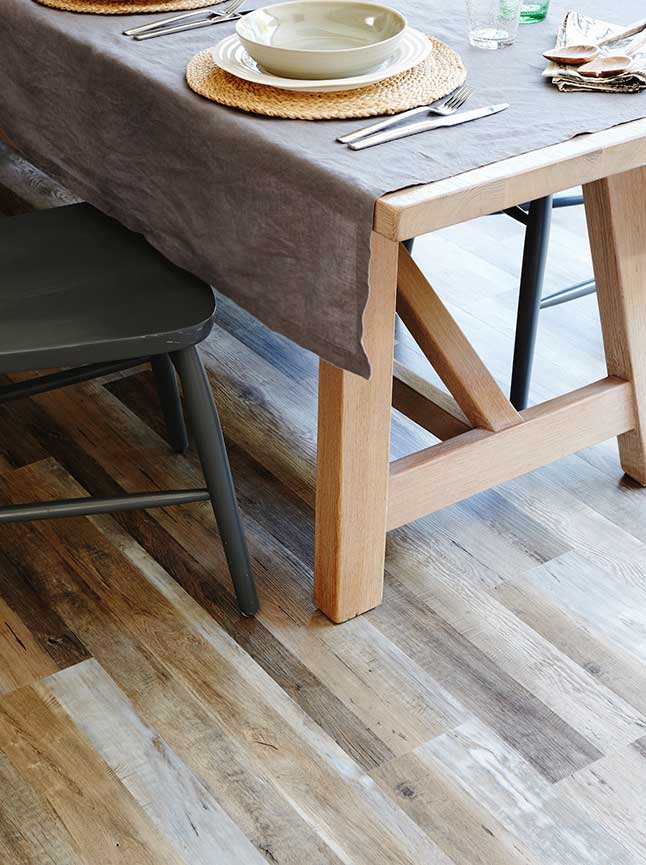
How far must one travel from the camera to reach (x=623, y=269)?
169 cm

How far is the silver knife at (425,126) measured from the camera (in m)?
1.26

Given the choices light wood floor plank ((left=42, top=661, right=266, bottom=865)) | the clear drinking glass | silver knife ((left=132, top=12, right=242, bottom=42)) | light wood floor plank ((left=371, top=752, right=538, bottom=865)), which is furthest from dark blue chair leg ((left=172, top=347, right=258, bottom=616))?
the clear drinking glass

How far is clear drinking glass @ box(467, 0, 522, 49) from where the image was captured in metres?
1.51

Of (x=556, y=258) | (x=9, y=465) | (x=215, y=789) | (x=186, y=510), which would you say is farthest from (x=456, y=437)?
(x=556, y=258)

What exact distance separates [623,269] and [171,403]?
81cm

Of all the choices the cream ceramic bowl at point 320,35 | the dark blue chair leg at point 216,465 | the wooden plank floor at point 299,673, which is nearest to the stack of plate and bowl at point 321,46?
the cream ceramic bowl at point 320,35

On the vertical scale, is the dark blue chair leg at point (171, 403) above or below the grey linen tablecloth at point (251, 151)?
below

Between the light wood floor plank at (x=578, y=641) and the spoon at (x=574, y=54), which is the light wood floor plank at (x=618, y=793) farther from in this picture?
the spoon at (x=574, y=54)

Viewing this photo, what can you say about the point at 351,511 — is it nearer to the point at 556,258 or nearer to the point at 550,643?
the point at 550,643

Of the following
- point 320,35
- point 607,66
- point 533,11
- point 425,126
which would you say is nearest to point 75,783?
point 425,126

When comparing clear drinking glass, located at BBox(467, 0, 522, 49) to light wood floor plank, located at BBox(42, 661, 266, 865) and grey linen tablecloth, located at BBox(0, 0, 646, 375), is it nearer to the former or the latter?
grey linen tablecloth, located at BBox(0, 0, 646, 375)

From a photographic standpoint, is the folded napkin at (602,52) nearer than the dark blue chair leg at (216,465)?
Yes

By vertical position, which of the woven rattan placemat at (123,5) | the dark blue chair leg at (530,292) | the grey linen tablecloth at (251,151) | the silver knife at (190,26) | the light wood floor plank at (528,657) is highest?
the woven rattan placemat at (123,5)

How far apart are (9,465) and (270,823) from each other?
3.05 feet
